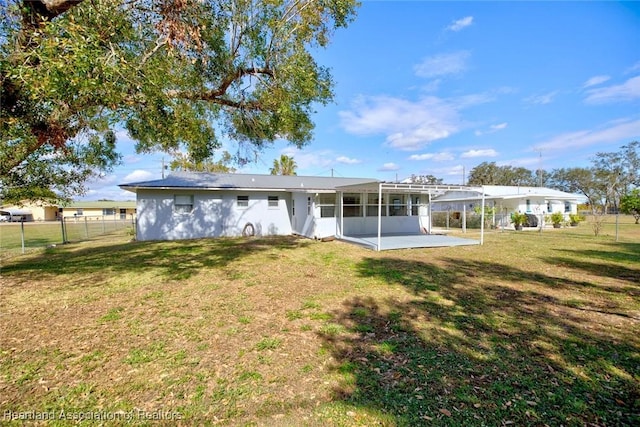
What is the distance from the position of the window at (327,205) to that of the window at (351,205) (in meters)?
0.52

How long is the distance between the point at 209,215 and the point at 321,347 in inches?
522

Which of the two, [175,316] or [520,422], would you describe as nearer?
[520,422]

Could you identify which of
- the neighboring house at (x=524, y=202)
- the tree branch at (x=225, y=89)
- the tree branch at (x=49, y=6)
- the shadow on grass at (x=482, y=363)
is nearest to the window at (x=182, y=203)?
the tree branch at (x=225, y=89)

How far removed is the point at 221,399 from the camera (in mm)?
2820

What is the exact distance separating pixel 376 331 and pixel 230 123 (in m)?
7.12

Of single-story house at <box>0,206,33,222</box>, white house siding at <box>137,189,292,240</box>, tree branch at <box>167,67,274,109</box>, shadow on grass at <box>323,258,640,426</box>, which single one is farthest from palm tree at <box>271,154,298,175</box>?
single-story house at <box>0,206,33,222</box>

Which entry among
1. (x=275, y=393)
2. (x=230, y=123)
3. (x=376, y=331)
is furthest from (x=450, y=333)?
(x=230, y=123)

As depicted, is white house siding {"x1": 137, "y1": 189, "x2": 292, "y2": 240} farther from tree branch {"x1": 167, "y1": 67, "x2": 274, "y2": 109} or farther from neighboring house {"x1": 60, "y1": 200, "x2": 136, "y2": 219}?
neighboring house {"x1": 60, "y1": 200, "x2": 136, "y2": 219}

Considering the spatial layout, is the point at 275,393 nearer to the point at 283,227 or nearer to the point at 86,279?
the point at 86,279

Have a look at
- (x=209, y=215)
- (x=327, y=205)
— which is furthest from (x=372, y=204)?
(x=209, y=215)

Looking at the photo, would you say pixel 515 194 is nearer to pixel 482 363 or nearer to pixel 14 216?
Result: pixel 482 363

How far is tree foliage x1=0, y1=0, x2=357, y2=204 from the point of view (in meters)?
3.94

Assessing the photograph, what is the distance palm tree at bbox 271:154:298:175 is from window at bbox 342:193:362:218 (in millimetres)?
20717

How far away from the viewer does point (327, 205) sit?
15.1 m
